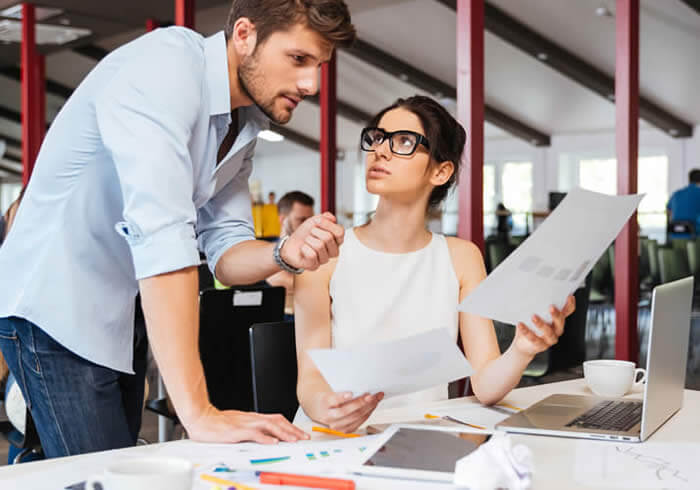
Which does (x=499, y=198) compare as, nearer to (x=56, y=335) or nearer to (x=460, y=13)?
(x=460, y=13)

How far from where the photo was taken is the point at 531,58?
36.8 ft

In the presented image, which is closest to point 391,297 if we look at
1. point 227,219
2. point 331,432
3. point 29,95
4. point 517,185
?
point 227,219

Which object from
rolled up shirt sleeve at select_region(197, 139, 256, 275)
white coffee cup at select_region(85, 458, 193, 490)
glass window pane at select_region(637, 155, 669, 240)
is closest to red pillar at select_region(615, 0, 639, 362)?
rolled up shirt sleeve at select_region(197, 139, 256, 275)

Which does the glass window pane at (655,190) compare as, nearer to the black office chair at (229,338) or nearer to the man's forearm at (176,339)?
the black office chair at (229,338)

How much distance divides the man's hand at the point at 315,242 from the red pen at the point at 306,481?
0.44 meters

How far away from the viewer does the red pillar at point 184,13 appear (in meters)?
3.85

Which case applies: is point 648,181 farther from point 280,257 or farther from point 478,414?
point 280,257

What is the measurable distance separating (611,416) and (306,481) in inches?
27.9

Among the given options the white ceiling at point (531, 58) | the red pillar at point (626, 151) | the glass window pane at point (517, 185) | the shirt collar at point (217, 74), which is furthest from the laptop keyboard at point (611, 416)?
the glass window pane at point (517, 185)

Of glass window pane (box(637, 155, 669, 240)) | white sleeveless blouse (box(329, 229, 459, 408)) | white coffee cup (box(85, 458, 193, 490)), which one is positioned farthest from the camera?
glass window pane (box(637, 155, 669, 240))

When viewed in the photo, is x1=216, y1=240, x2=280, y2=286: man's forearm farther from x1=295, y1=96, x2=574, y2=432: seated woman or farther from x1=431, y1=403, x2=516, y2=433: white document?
x1=431, y1=403, x2=516, y2=433: white document

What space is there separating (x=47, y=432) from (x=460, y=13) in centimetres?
224

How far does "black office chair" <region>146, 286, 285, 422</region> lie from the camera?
2.79 metres

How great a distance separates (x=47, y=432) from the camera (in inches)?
58.1
